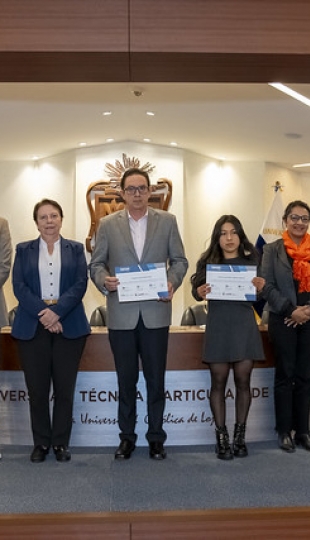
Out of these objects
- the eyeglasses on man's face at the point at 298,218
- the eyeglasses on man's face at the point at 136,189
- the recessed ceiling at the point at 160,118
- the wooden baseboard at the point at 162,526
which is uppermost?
the recessed ceiling at the point at 160,118

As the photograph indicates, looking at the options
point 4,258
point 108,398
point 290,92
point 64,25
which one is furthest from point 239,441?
point 290,92

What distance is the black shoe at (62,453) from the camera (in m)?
4.03

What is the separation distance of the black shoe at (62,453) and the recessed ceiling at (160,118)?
10.5ft

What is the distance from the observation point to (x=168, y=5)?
2.76 metres

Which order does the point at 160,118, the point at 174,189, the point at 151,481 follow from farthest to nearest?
the point at 174,189
the point at 160,118
the point at 151,481

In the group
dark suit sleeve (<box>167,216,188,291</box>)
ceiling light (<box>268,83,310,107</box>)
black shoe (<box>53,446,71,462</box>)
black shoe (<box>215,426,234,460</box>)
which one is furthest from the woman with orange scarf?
ceiling light (<box>268,83,310,107</box>)

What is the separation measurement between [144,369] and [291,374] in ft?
3.06

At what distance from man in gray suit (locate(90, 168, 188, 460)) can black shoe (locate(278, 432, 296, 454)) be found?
0.76 meters

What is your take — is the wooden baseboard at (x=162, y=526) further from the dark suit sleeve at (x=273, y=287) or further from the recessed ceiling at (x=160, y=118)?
the recessed ceiling at (x=160, y=118)

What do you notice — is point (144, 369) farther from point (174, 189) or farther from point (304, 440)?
point (174, 189)

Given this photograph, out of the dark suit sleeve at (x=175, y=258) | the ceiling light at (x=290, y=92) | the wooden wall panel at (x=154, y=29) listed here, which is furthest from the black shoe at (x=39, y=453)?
the ceiling light at (x=290, y=92)

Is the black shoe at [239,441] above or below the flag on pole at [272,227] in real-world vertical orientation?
below

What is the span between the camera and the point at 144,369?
406cm

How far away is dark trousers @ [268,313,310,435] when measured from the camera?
13.8 feet
